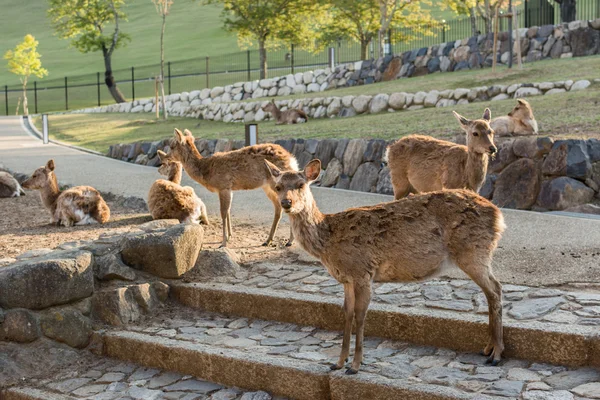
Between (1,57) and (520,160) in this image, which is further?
(1,57)

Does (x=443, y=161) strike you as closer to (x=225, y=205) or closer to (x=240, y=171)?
(x=240, y=171)

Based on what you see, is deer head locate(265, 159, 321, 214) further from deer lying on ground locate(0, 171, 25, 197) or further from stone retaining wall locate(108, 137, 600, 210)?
deer lying on ground locate(0, 171, 25, 197)

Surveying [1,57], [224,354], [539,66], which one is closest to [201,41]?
[1,57]

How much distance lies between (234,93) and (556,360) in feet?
→ 100

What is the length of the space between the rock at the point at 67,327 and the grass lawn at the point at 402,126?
27.1 ft

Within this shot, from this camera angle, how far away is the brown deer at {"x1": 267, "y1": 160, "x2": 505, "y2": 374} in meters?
6.10

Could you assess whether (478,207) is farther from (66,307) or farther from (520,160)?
(520,160)

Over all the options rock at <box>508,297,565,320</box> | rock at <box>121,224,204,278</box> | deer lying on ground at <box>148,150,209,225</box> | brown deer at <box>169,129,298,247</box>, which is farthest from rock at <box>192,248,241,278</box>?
rock at <box>508,297,565,320</box>

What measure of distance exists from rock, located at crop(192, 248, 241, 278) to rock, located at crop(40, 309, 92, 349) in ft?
4.50

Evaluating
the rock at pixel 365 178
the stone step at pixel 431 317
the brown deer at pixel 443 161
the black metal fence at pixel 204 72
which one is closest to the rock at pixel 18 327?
the stone step at pixel 431 317

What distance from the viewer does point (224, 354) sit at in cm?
688

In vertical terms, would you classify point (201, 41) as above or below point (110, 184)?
above

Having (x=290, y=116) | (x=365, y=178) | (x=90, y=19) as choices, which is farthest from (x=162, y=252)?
(x=90, y=19)

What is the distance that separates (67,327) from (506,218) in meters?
5.92
